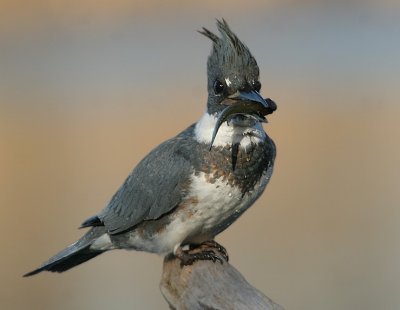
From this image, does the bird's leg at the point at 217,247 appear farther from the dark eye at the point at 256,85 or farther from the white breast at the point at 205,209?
the dark eye at the point at 256,85

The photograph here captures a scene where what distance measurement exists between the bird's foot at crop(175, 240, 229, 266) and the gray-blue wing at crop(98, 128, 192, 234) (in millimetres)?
108

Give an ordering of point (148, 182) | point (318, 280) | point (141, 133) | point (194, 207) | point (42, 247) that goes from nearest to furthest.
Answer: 1. point (194, 207)
2. point (148, 182)
3. point (318, 280)
4. point (42, 247)
5. point (141, 133)

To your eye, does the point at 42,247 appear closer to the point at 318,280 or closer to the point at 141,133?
the point at 141,133

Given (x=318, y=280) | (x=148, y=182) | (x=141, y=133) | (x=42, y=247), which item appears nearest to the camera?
(x=148, y=182)

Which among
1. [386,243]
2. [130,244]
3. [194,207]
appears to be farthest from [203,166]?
[386,243]

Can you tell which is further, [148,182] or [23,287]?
[23,287]

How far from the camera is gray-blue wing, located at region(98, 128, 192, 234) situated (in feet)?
7.27

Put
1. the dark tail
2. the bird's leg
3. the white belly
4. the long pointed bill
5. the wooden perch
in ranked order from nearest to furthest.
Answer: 1. the wooden perch
2. the long pointed bill
3. the white belly
4. the bird's leg
5. the dark tail

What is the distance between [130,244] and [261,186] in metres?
0.37

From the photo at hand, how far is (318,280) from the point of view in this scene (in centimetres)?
383

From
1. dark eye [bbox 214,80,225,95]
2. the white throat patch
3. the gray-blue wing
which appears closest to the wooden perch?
the gray-blue wing

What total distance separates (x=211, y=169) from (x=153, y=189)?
179 mm

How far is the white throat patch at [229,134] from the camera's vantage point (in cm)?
218

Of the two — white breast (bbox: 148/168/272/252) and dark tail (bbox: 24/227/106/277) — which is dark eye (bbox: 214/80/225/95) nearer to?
white breast (bbox: 148/168/272/252)
